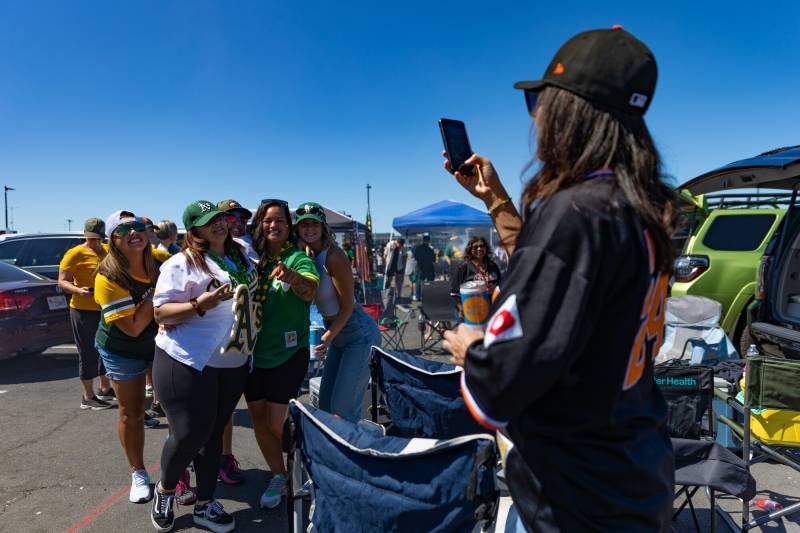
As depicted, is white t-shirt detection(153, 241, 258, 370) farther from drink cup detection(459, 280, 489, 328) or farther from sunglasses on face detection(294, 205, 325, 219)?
drink cup detection(459, 280, 489, 328)

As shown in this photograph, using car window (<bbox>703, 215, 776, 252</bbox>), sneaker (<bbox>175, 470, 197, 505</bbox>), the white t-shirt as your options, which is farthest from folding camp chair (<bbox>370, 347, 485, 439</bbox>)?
car window (<bbox>703, 215, 776, 252</bbox>)

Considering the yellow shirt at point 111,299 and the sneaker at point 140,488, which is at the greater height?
the yellow shirt at point 111,299

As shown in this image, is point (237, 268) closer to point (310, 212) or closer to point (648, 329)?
point (310, 212)

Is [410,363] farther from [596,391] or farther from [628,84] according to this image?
[628,84]

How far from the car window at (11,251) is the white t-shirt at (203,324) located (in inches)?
301

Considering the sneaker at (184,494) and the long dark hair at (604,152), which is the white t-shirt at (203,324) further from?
the long dark hair at (604,152)

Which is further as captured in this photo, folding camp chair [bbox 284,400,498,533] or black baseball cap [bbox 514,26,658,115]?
folding camp chair [bbox 284,400,498,533]

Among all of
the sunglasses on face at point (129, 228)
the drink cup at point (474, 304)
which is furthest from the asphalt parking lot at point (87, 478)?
the drink cup at point (474, 304)

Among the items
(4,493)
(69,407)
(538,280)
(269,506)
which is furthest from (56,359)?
(538,280)

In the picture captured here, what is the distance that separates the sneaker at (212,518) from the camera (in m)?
2.85

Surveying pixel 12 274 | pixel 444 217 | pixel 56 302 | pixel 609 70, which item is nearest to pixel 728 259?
pixel 609 70

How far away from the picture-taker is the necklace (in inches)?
110

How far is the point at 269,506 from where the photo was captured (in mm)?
3135

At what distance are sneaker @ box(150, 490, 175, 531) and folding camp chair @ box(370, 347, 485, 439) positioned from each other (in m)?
1.31
